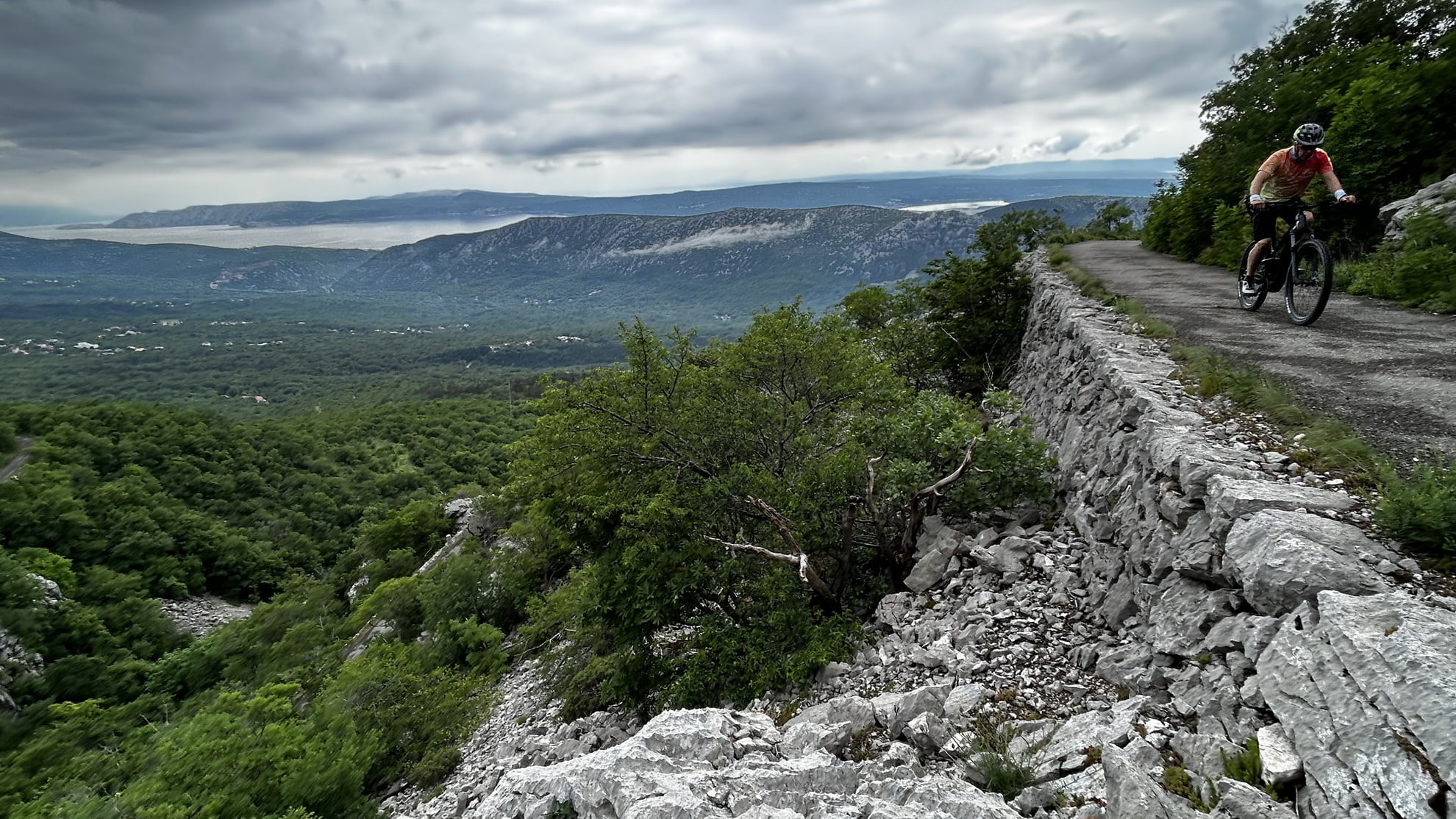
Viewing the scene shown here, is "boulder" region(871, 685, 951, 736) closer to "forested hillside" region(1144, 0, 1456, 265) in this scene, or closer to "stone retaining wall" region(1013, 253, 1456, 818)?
"stone retaining wall" region(1013, 253, 1456, 818)

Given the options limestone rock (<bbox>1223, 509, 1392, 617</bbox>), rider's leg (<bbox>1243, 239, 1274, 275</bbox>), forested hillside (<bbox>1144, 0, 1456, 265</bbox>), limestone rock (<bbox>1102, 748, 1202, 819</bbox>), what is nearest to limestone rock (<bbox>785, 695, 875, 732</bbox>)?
limestone rock (<bbox>1102, 748, 1202, 819</bbox>)

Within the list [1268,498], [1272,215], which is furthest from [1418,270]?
[1268,498]

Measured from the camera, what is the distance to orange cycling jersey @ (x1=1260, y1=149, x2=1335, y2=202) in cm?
748

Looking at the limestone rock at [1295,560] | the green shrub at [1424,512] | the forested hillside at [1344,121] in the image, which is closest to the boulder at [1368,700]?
the limestone rock at [1295,560]

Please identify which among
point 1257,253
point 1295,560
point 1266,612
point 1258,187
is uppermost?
point 1258,187

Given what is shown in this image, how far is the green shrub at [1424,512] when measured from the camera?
10.1 ft

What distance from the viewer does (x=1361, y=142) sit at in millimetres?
10734

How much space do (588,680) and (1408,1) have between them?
24.0 m

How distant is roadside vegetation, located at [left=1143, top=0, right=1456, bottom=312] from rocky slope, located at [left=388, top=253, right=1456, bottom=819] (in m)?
4.86

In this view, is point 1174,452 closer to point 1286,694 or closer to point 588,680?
point 1286,694

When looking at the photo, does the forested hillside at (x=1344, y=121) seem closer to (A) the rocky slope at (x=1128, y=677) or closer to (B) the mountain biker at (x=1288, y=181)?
(B) the mountain biker at (x=1288, y=181)

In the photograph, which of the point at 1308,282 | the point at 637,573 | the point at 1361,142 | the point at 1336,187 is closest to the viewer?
the point at 1336,187

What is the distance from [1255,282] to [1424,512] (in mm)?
6849

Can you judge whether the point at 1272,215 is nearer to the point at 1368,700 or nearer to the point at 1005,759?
the point at 1368,700
